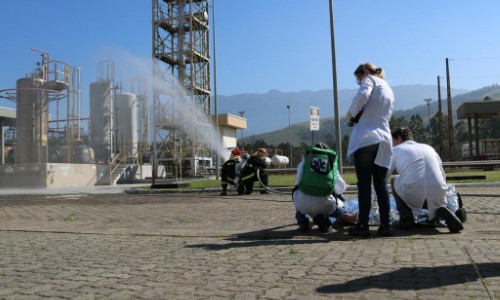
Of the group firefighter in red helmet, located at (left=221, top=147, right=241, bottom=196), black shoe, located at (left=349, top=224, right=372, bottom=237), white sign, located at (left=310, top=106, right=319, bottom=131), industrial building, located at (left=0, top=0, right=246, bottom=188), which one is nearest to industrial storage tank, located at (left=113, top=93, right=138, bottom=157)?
industrial building, located at (left=0, top=0, right=246, bottom=188)

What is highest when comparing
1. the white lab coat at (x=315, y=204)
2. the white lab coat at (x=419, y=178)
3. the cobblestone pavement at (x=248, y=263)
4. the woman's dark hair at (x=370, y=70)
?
the woman's dark hair at (x=370, y=70)

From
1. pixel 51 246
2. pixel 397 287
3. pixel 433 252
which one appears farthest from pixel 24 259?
pixel 433 252

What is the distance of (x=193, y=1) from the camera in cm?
4281

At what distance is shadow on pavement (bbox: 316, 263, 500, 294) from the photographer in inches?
127

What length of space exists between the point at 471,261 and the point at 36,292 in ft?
10.9

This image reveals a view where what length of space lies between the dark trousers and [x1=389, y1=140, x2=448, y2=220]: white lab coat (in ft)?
1.20

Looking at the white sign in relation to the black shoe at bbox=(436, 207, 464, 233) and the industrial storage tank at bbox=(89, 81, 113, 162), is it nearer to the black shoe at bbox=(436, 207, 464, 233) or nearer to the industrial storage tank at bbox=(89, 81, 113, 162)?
the black shoe at bbox=(436, 207, 464, 233)

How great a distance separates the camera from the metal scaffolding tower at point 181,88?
41.7 metres

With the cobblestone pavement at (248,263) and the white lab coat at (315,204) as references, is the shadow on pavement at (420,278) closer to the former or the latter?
the cobblestone pavement at (248,263)

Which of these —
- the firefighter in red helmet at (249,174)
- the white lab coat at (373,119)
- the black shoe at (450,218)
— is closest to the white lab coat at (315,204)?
the white lab coat at (373,119)

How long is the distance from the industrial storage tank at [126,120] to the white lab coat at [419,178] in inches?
1624

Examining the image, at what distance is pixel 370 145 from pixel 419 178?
890mm

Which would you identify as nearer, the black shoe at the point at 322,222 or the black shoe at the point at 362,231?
the black shoe at the point at 362,231

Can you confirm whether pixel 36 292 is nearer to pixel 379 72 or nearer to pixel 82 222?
pixel 379 72
